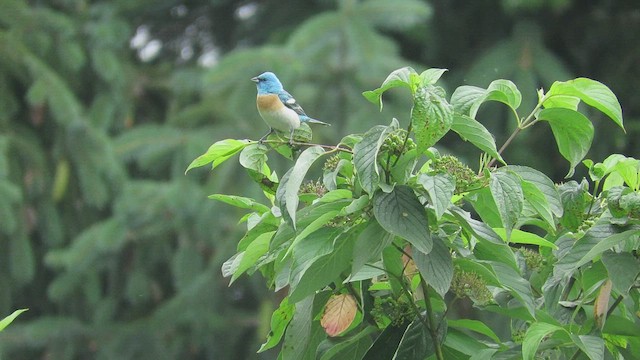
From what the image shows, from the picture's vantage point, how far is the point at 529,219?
1738 mm

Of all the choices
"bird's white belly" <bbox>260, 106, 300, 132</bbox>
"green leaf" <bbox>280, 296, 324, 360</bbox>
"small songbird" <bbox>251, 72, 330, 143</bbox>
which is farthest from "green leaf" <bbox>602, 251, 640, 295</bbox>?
"bird's white belly" <bbox>260, 106, 300, 132</bbox>

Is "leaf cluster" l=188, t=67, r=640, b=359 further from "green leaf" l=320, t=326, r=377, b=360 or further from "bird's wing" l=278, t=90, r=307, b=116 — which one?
"bird's wing" l=278, t=90, r=307, b=116

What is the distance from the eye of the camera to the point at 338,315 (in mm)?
1583

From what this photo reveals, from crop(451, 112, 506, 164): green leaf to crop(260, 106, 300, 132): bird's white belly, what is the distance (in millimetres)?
738

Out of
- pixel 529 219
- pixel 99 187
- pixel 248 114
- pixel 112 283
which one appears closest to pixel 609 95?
pixel 529 219

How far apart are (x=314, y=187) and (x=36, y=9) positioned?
5.37m

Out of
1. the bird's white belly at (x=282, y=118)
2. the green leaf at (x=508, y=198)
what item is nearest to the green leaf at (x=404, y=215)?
the green leaf at (x=508, y=198)

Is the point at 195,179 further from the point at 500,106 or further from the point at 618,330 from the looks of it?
the point at 618,330

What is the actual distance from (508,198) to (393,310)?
10.6 inches

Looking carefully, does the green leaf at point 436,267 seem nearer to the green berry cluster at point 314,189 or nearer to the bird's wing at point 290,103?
the green berry cluster at point 314,189

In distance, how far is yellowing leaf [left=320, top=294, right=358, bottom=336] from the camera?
1.58 m

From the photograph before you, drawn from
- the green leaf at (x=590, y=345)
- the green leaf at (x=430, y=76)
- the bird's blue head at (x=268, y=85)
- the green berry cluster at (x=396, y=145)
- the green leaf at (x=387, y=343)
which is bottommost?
the bird's blue head at (x=268, y=85)

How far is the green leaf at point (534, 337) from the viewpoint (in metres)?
1.41

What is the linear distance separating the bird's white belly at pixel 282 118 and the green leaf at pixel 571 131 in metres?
0.71
